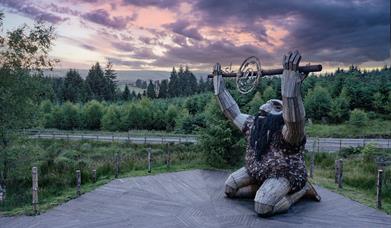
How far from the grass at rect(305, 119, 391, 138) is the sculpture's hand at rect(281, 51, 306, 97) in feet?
68.9

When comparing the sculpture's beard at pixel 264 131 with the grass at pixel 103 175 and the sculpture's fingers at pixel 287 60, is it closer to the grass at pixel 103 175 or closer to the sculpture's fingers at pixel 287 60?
the sculpture's fingers at pixel 287 60

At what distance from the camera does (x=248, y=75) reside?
7.60 meters

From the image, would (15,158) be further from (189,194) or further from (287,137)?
(287,137)

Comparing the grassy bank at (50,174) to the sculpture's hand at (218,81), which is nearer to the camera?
the grassy bank at (50,174)

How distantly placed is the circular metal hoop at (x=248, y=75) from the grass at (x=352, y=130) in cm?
1986

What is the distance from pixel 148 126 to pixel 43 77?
2307 centimetres

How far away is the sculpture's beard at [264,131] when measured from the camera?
7516mm

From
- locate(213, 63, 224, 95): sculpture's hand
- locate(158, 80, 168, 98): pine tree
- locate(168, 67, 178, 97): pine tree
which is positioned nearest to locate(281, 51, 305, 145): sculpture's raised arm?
locate(213, 63, 224, 95): sculpture's hand

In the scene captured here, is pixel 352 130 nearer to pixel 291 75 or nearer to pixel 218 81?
pixel 218 81

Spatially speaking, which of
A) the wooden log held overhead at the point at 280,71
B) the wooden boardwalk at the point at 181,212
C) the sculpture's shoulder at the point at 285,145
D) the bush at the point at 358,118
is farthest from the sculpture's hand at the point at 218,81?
the bush at the point at 358,118

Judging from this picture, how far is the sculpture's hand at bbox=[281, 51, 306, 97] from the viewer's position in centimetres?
595

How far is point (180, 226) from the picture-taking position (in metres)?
6.49

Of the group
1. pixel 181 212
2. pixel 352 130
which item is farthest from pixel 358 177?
pixel 352 130

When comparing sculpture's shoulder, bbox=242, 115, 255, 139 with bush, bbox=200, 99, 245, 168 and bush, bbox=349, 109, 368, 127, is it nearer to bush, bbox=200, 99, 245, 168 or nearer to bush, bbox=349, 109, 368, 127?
bush, bbox=200, 99, 245, 168
